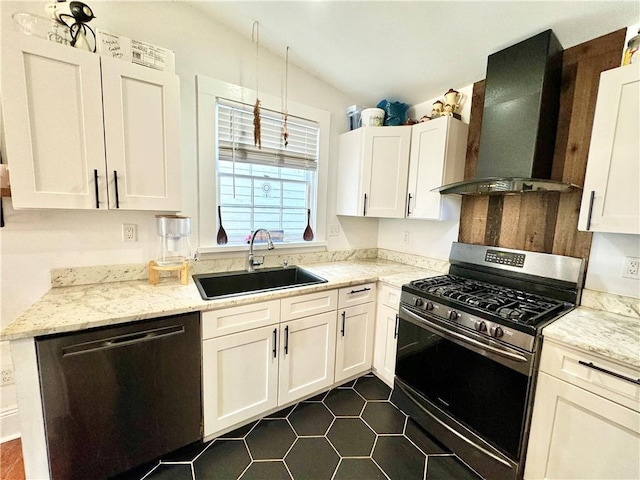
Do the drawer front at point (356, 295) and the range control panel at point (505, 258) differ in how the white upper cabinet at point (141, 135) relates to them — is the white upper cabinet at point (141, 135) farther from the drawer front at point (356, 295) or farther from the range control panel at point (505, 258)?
the range control panel at point (505, 258)

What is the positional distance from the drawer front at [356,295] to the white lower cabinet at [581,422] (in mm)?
1099

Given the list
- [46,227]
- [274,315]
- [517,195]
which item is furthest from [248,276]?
[517,195]

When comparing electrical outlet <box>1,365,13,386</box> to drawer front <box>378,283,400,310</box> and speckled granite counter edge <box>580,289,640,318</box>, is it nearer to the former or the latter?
drawer front <box>378,283,400,310</box>

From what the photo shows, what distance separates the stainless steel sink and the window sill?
18 centimetres

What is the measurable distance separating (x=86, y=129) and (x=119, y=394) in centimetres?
132

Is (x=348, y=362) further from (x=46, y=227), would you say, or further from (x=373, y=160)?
(x=46, y=227)

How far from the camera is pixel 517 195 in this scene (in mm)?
1862

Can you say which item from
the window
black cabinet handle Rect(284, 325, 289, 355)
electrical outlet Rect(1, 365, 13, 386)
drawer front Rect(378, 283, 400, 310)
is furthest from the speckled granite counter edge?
electrical outlet Rect(1, 365, 13, 386)

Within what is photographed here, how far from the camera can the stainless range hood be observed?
154cm

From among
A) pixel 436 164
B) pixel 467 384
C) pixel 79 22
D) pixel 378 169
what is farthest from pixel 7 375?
pixel 436 164

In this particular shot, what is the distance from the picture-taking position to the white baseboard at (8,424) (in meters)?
1.56

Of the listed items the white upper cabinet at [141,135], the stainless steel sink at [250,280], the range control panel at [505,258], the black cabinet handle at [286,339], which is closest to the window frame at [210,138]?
the stainless steel sink at [250,280]

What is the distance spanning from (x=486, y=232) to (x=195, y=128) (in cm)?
230

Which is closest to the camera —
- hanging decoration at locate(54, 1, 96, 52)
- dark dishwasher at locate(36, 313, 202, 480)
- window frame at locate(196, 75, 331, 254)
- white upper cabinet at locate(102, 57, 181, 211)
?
dark dishwasher at locate(36, 313, 202, 480)
